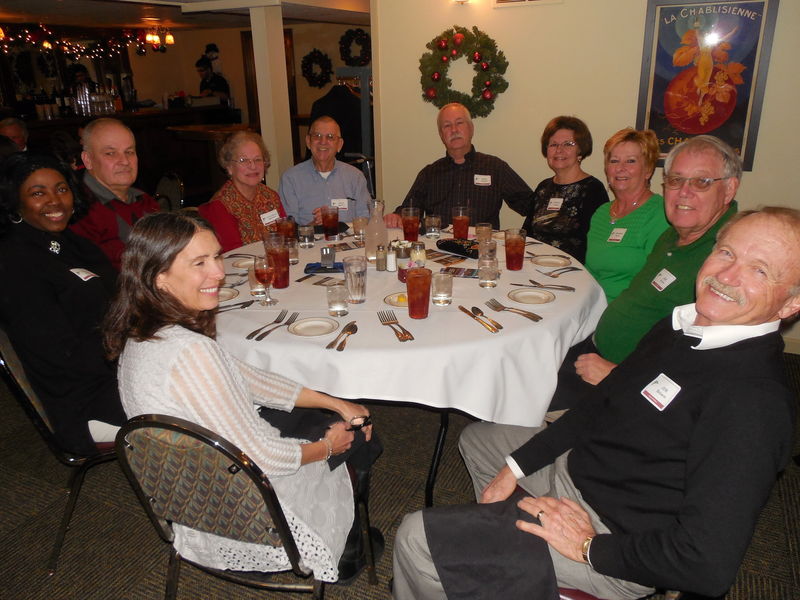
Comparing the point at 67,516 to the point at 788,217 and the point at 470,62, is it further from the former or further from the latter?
the point at 470,62

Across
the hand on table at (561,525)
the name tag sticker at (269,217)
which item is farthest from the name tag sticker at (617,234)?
the name tag sticker at (269,217)

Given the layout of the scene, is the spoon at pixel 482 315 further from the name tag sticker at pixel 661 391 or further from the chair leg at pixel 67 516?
the chair leg at pixel 67 516

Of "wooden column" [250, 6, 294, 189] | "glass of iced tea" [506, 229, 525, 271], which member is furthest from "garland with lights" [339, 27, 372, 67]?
"glass of iced tea" [506, 229, 525, 271]

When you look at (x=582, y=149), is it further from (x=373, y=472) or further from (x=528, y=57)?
(x=373, y=472)

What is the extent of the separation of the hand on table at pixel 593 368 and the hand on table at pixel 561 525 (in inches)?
33.3

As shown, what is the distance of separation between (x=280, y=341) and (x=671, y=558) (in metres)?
1.26

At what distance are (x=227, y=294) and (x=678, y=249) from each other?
1.88 meters

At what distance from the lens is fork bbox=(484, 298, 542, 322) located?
1924 mm

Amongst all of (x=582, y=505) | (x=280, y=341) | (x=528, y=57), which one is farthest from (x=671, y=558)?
(x=528, y=57)

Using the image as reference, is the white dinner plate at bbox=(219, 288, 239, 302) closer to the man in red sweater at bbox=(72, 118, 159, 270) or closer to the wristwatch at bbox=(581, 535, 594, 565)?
the man in red sweater at bbox=(72, 118, 159, 270)

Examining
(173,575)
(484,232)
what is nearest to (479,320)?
(484,232)

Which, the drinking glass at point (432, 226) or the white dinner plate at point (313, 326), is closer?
the white dinner plate at point (313, 326)

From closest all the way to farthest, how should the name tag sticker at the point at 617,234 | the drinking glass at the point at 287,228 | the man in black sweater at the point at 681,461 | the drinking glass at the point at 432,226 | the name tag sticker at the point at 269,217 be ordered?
the man in black sweater at the point at 681,461 → the name tag sticker at the point at 617,234 → the drinking glass at the point at 287,228 → the drinking glass at the point at 432,226 → the name tag sticker at the point at 269,217

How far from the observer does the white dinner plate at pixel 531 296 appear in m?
2.09
